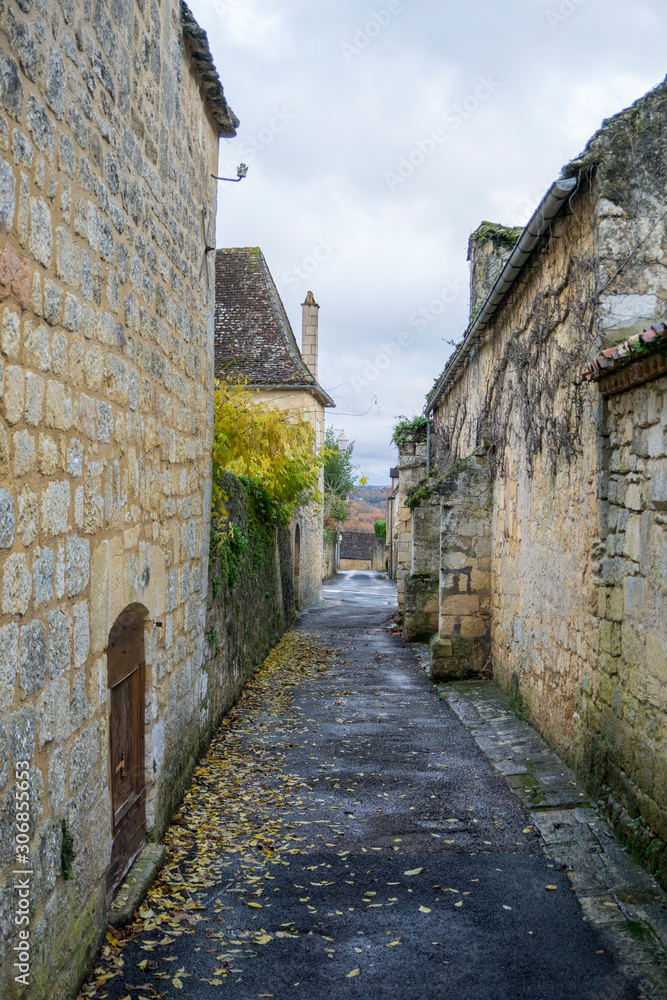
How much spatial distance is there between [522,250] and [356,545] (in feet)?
167

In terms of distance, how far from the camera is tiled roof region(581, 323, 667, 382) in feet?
13.3

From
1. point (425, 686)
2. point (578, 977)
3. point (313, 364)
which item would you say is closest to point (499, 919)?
point (578, 977)

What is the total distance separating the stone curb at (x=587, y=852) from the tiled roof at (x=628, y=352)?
278 cm

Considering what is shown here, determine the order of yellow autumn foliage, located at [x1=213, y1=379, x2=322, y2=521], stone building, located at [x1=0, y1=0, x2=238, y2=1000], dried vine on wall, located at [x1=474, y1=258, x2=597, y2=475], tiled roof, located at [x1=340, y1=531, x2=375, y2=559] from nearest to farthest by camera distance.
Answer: stone building, located at [x1=0, y1=0, x2=238, y2=1000] < dried vine on wall, located at [x1=474, y1=258, x2=597, y2=475] < yellow autumn foliage, located at [x1=213, y1=379, x2=322, y2=521] < tiled roof, located at [x1=340, y1=531, x2=375, y2=559]

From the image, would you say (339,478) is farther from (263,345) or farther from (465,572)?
(465,572)

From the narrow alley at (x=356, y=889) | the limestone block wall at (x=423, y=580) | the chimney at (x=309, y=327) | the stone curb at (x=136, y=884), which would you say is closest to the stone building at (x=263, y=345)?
the chimney at (x=309, y=327)

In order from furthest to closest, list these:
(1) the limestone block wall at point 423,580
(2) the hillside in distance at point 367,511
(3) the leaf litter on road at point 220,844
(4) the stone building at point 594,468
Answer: (2) the hillside in distance at point 367,511 → (1) the limestone block wall at point 423,580 → (4) the stone building at point 594,468 → (3) the leaf litter on road at point 220,844

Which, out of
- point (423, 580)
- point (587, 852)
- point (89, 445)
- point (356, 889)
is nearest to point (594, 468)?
point (587, 852)

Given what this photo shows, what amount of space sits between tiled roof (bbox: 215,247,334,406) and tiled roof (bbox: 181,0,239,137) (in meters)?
12.3

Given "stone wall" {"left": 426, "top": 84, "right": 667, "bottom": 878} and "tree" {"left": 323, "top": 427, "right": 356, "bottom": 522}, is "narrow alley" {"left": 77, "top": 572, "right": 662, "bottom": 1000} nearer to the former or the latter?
"stone wall" {"left": 426, "top": 84, "right": 667, "bottom": 878}

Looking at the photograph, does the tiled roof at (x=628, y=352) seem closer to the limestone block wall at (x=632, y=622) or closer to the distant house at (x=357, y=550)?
the limestone block wall at (x=632, y=622)

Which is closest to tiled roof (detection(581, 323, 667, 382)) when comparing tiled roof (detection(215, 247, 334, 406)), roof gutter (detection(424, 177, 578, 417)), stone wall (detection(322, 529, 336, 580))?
roof gutter (detection(424, 177, 578, 417))

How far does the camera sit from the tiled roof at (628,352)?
406 centimetres

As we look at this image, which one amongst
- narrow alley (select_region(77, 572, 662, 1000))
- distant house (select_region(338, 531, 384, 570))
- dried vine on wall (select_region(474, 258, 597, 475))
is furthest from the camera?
distant house (select_region(338, 531, 384, 570))
